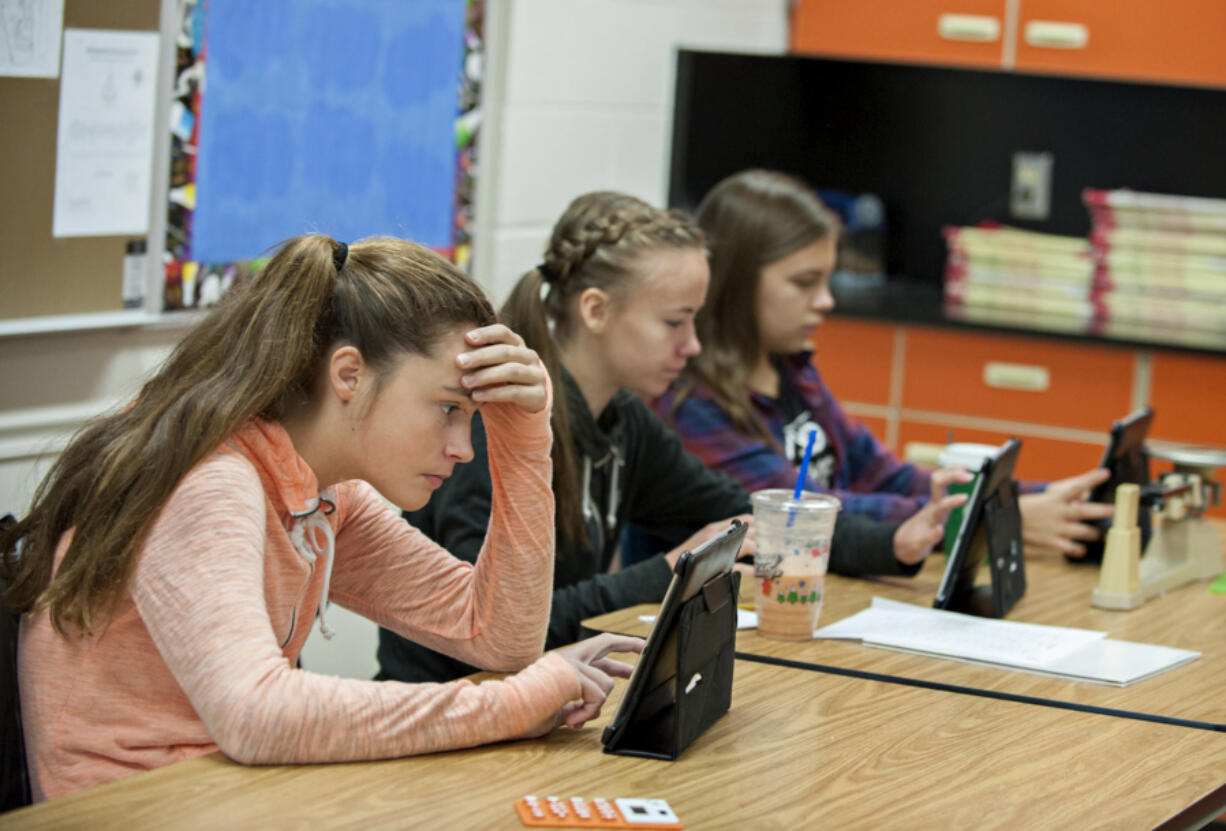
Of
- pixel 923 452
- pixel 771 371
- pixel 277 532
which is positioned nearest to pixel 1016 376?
pixel 923 452

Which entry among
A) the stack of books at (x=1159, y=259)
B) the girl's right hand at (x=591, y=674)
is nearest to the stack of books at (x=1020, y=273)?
the stack of books at (x=1159, y=259)

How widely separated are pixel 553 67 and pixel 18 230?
1.61 m

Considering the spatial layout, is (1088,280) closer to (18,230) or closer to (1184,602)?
(1184,602)

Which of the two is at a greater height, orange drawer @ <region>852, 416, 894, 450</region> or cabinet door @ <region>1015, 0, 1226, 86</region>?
cabinet door @ <region>1015, 0, 1226, 86</region>

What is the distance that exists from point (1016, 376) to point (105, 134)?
249 cm

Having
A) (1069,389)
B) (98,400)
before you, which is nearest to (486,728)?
(98,400)

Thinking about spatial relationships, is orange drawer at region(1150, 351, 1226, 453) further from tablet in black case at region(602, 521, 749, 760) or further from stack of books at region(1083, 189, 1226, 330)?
tablet in black case at region(602, 521, 749, 760)

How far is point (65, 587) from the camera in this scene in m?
1.33

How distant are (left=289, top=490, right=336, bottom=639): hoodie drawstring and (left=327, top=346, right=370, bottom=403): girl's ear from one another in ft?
0.34

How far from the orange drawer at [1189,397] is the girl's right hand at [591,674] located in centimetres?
262

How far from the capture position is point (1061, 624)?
6.35 ft

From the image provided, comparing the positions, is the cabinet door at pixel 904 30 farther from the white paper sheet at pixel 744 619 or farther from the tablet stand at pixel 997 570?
the white paper sheet at pixel 744 619

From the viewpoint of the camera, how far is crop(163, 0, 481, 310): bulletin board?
2562 millimetres

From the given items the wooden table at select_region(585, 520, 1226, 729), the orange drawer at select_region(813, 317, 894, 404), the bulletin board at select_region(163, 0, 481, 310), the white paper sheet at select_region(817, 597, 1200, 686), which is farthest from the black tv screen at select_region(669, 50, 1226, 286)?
the white paper sheet at select_region(817, 597, 1200, 686)
